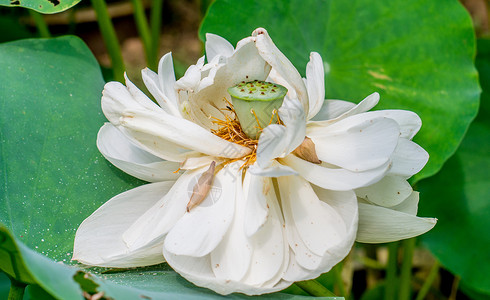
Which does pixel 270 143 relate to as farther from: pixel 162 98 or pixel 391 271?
pixel 391 271

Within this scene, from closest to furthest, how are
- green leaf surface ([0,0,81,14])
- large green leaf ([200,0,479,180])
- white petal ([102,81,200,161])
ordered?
white petal ([102,81,200,161]) < green leaf surface ([0,0,81,14]) < large green leaf ([200,0,479,180])

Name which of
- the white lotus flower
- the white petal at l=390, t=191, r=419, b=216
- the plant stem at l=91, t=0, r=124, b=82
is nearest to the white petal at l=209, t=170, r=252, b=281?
the white lotus flower

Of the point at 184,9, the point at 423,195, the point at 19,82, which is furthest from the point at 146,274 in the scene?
the point at 184,9

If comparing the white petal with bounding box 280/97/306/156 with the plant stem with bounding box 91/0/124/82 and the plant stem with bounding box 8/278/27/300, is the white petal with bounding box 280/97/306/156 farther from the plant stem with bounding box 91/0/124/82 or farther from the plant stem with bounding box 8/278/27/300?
the plant stem with bounding box 91/0/124/82

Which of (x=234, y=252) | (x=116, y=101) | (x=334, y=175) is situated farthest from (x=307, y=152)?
(x=116, y=101)

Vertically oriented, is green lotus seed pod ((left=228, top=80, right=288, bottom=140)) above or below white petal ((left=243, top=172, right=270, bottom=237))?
above

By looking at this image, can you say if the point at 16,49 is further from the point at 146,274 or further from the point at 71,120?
the point at 146,274

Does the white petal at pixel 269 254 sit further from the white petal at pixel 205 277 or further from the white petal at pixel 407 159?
the white petal at pixel 407 159
